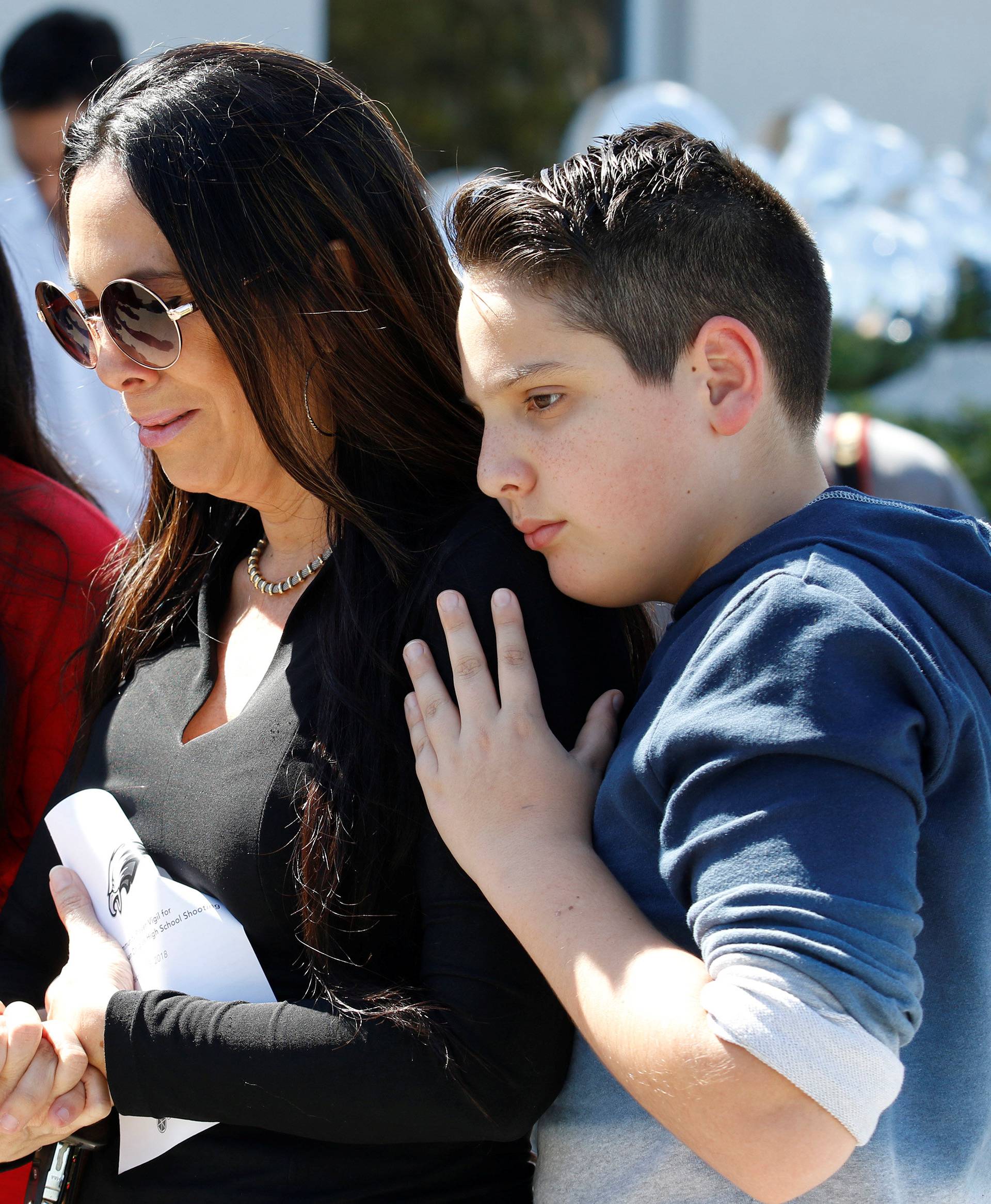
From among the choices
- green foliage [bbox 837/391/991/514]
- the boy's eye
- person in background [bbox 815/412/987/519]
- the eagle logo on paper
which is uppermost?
the boy's eye

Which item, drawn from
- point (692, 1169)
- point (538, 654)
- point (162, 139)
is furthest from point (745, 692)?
point (162, 139)

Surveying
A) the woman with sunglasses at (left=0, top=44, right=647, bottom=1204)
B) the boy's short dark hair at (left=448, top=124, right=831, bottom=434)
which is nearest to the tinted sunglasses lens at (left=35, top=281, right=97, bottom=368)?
the woman with sunglasses at (left=0, top=44, right=647, bottom=1204)

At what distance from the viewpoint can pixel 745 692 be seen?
101cm

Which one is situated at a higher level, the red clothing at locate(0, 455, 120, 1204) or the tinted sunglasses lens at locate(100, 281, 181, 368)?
the tinted sunglasses lens at locate(100, 281, 181, 368)

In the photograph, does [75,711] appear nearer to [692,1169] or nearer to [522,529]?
[522,529]

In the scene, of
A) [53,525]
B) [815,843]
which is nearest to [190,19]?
[53,525]

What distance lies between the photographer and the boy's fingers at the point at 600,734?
129 cm

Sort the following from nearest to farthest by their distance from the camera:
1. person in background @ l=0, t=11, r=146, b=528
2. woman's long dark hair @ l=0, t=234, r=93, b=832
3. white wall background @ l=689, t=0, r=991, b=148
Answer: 1. woman's long dark hair @ l=0, t=234, r=93, b=832
2. person in background @ l=0, t=11, r=146, b=528
3. white wall background @ l=689, t=0, r=991, b=148

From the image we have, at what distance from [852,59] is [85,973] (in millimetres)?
9529

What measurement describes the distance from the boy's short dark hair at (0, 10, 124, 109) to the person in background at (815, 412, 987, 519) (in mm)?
2335

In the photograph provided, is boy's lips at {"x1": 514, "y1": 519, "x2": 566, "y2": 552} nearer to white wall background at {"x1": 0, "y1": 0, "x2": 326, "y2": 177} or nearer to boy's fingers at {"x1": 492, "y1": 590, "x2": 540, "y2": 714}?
boy's fingers at {"x1": 492, "y1": 590, "x2": 540, "y2": 714}

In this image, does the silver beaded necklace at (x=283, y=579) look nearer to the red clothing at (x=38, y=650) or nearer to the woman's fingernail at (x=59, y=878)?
the red clothing at (x=38, y=650)

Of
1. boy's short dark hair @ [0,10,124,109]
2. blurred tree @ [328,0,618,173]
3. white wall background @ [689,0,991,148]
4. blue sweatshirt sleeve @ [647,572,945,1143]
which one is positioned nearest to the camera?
blue sweatshirt sleeve @ [647,572,945,1143]

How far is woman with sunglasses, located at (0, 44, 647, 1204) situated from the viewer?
50.3 inches
